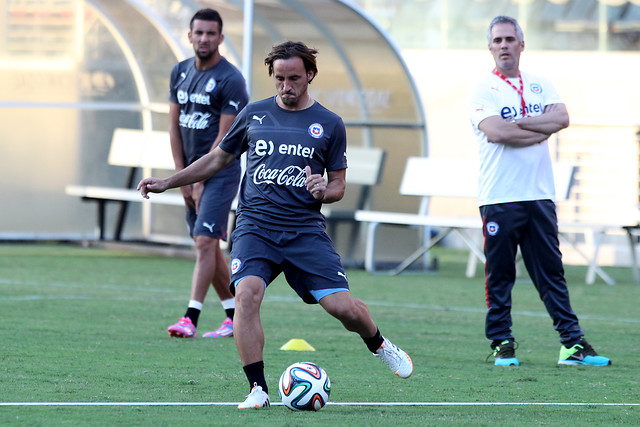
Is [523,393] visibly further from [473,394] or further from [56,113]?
[56,113]

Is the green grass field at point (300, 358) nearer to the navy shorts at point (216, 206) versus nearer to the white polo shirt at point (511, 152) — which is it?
the navy shorts at point (216, 206)

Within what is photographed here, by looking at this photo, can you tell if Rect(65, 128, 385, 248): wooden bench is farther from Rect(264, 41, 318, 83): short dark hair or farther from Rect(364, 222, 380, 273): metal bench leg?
Rect(264, 41, 318, 83): short dark hair

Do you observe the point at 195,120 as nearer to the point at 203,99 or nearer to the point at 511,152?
the point at 203,99

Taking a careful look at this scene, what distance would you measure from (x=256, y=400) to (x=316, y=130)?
4.20 ft

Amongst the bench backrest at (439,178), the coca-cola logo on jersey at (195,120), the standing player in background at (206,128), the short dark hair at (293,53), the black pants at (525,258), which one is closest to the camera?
the short dark hair at (293,53)

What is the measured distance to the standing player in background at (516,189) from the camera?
280 inches

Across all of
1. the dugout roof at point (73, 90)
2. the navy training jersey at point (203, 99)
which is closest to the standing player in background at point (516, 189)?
the navy training jersey at point (203, 99)

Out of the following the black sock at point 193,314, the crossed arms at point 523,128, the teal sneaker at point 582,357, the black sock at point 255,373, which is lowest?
the black sock at point 193,314

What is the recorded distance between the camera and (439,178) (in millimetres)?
14469

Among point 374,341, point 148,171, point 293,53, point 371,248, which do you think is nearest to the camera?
point 293,53

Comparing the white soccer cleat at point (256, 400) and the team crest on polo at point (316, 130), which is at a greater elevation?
the team crest on polo at point (316, 130)

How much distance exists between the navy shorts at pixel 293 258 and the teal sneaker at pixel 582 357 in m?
2.03

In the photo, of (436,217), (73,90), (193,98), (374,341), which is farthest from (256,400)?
(73,90)

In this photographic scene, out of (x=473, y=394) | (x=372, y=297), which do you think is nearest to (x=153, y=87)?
(x=372, y=297)
